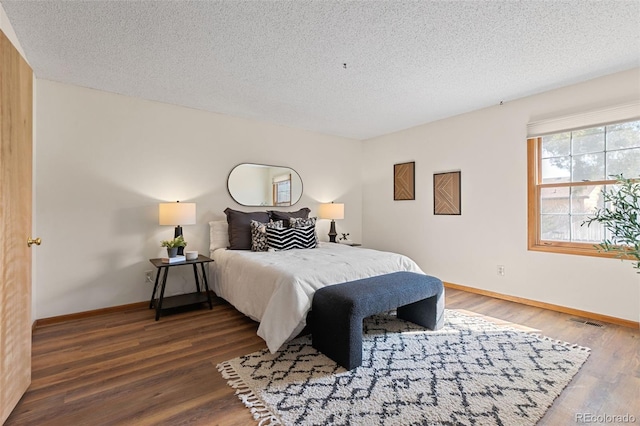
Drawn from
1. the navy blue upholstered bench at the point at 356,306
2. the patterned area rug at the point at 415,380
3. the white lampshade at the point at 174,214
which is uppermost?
the white lampshade at the point at 174,214

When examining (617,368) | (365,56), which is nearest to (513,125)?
(365,56)

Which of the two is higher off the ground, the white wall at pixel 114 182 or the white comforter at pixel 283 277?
the white wall at pixel 114 182

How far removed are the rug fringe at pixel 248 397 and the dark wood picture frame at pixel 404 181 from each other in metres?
3.50

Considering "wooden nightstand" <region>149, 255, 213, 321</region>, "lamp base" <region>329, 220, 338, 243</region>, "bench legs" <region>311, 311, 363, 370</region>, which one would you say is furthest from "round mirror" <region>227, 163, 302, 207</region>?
"bench legs" <region>311, 311, 363, 370</region>

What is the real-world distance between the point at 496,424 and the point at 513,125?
10.4 ft

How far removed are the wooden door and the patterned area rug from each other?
110 centimetres

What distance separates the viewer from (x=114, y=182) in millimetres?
3199

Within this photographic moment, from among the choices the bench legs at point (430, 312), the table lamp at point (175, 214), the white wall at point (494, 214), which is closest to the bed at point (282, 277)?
the bench legs at point (430, 312)

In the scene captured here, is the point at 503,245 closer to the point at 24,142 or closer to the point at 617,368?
the point at 617,368

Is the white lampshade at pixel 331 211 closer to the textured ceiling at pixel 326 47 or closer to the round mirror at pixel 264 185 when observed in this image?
the round mirror at pixel 264 185

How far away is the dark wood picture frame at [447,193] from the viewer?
3984 mm

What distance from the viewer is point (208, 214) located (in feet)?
12.5

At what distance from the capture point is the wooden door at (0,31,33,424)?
4.97ft

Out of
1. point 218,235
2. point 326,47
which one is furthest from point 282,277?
point 326,47
